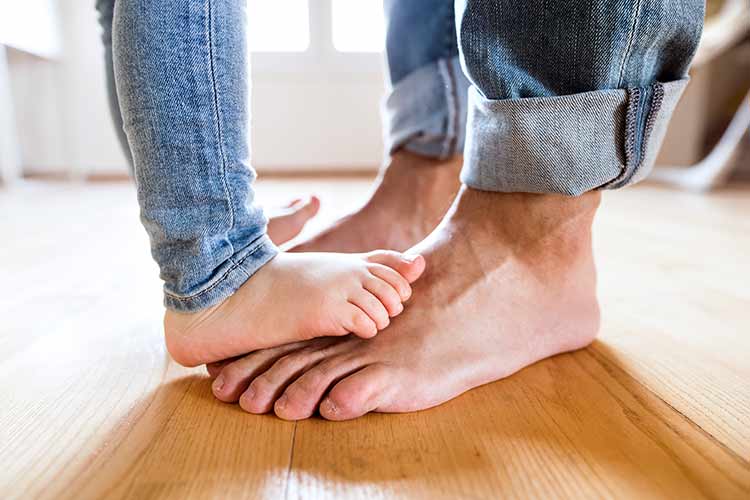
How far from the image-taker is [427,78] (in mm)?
771

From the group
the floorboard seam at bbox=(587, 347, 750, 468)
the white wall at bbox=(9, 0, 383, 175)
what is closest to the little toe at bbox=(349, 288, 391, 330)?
the floorboard seam at bbox=(587, 347, 750, 468)

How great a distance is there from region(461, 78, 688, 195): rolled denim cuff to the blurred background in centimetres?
289

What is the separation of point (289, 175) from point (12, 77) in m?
1.49

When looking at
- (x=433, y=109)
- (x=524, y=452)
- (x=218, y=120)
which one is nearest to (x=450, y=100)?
(x=433, y=109)

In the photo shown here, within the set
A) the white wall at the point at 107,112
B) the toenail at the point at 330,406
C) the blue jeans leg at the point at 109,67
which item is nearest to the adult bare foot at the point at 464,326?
the toenail at the point at 330,406

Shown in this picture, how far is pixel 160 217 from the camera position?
48 cm

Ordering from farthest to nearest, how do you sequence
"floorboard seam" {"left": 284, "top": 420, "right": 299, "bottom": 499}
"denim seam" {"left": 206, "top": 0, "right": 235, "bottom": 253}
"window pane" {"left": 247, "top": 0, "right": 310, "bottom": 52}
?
→ "window pane" {"left": 247, "top": 0, "right": 310, "bottom": 52}, "denim seam" {"left": 206, "top": 0, "right": 235, "bottom": 253}, "floorboard seam" {"left": 284, "top": 420, "right": 299, "bottom": 499}

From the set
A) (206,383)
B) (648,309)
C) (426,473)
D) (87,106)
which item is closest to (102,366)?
(206,383)

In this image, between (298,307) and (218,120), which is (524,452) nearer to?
(298,307)

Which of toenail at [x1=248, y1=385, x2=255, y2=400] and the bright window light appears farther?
the bright window light

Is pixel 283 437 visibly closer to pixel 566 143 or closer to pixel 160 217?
pixel 160 217

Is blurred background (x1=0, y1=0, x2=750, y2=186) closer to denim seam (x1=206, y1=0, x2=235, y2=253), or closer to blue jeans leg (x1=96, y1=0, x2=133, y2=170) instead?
A: blue jeans leg (x1=96, y1=0, x2=133, y2=170)

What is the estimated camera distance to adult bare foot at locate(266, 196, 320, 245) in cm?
80

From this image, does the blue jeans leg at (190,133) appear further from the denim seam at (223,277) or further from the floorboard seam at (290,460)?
the floorboard seam at (290,460)
